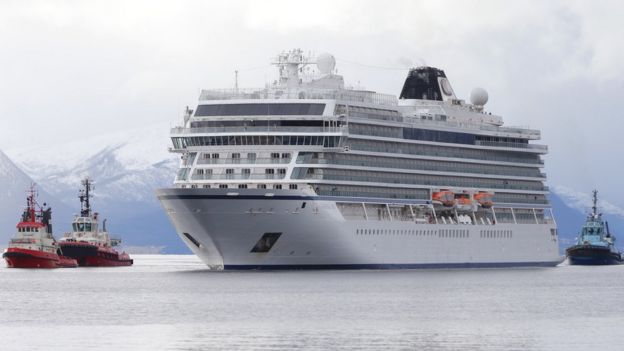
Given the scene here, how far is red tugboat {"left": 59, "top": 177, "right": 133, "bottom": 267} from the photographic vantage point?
153150mm

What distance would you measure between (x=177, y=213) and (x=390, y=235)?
16.6 metres

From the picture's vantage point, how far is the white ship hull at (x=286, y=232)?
4299 inches

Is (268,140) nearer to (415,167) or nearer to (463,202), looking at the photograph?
(415,167)

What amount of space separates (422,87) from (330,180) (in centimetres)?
2438

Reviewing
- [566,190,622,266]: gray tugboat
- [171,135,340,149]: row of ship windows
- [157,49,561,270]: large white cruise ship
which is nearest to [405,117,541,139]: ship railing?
[157,49,561,270]: large white cruise ship

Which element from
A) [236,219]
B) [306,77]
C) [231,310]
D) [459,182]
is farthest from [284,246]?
[231,310]

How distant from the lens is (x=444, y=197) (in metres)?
127

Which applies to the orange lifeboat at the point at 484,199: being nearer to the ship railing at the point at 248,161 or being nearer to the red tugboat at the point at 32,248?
the ship railing at the point at 248,161

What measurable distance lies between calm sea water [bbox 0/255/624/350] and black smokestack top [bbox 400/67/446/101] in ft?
A: 74.0

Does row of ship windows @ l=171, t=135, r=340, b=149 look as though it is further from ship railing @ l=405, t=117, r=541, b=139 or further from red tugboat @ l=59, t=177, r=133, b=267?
red tugboat @ l=59, t=177, r=133, b=267

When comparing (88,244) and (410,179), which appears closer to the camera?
(410,179)

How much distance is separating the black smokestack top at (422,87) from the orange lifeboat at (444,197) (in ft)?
36.2

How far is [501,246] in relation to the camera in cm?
13462

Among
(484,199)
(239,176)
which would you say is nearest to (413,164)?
(484,199)
